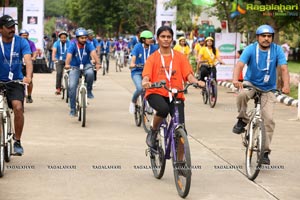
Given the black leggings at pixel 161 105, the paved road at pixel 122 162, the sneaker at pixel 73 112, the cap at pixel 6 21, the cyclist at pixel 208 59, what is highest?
the cap at pixel 6 21

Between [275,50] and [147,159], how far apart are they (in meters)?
2.26

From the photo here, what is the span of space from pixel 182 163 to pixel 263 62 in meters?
2.39

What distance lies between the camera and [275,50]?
9.21 meters

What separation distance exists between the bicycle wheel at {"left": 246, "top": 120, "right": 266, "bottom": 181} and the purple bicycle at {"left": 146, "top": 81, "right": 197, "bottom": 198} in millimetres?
1112

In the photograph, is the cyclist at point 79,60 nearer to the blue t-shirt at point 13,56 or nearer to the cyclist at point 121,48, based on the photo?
the blue t-shirt at point 13,56

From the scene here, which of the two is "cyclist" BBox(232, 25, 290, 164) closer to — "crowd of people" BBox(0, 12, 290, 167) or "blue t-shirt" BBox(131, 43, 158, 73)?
"crowd of people" BBox(0, 12, 290, 167)

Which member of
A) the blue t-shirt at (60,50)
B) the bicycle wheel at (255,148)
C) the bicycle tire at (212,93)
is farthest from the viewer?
the blue t-shirt at (60,50)

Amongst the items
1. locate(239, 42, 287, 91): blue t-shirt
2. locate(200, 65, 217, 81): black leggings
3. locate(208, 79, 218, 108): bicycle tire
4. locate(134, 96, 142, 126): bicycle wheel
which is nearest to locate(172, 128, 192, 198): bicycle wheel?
locate(239, 42, 287, 91): blue t-shirt

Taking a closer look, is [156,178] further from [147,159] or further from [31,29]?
[31,29]

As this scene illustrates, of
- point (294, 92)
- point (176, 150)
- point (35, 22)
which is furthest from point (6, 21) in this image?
point (35, 22)

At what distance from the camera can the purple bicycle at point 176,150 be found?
7.24 metres

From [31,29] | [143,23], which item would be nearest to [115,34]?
[143,23]

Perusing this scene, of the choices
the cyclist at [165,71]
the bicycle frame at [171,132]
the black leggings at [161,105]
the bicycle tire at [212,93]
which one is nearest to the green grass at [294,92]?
the bicycle tire at [212,93]

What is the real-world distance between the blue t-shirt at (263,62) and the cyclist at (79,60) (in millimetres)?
5251
